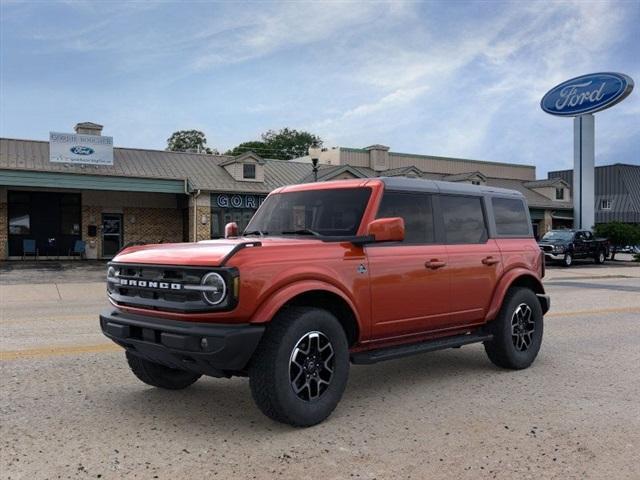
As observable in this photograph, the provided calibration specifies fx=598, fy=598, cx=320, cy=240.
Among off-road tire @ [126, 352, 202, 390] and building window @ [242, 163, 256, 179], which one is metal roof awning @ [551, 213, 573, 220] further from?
off-road tire @ [126, 352, 202, 390]

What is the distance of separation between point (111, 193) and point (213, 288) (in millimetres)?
27446

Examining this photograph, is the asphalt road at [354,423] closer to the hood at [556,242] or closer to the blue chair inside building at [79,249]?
the blue chair inside building at [79,249]

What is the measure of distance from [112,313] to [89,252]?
26106 millimetres

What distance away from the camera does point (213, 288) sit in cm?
414

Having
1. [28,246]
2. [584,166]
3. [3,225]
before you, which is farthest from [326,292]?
[584,166]

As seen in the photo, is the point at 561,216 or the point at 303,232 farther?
the point at 561,216

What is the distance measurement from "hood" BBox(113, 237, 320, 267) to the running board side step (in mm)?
1048

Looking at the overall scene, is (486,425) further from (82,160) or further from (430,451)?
(82,160)

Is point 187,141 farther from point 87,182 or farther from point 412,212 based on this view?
point 412,212

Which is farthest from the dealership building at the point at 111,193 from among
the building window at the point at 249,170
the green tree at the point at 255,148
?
the green tree at the point at 255,148

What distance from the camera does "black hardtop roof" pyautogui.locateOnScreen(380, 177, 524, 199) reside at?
18.1 ft

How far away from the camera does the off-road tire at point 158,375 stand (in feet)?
17.5

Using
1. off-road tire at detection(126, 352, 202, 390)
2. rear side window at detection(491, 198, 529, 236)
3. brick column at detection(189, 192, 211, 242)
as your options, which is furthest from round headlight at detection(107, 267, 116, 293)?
brick column at detection(189, 192, 211, 242)

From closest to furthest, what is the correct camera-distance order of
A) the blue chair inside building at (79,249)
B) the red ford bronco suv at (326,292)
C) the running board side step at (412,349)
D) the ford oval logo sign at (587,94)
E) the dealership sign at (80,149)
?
the red ford bronco suv at (326,292) → the running board side step at (412,349) → the dealership sign at (80,149) → the blue chair inside building at (79,249) → the ford oval logo sign at (587,94)
